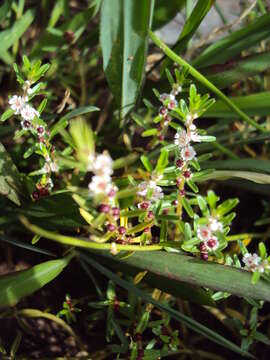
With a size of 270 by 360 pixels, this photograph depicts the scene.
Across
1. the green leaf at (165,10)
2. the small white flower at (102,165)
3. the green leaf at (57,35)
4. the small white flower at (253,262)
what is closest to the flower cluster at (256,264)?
the small white flower at (253,262)

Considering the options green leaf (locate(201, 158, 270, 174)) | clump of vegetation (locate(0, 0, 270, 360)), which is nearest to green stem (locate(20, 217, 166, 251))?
clump of vegetation (locate(0, 0, 270, 360))

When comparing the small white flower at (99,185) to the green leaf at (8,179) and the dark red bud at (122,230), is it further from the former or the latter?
the green leaf at (8,179)

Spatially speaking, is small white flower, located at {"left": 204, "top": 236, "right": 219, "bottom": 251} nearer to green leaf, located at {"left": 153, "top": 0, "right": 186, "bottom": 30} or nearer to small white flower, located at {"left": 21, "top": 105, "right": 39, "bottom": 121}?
small white flower, located at {"left": 21, "top": 105, "right": 39, "bottom": 121}

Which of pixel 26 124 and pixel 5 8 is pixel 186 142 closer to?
pixel 26 124

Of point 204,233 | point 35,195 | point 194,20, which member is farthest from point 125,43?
point 204,233

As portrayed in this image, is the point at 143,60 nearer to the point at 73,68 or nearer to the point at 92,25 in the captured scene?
the point at 73,68
